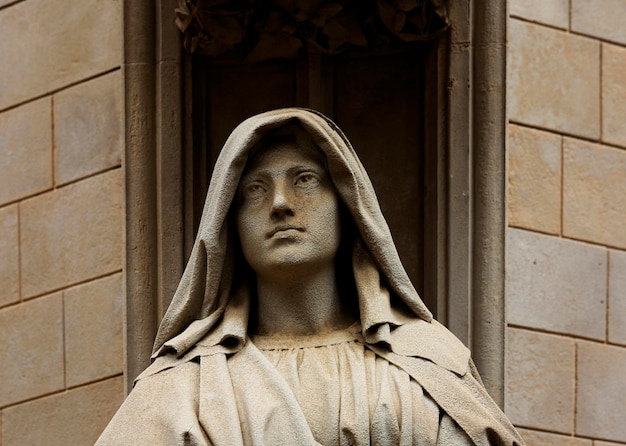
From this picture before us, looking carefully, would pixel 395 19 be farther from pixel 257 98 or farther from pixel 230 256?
pixel 230 256

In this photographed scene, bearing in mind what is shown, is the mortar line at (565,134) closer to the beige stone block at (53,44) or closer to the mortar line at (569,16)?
the mortar line at (569,16)

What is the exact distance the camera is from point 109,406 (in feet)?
41.9

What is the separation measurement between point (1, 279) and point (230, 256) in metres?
1.90

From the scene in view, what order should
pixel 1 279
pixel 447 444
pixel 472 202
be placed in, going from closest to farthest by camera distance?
pixel 447 444
pixel 472 202
pixel 1 279

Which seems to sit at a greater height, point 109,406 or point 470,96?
point 470,96

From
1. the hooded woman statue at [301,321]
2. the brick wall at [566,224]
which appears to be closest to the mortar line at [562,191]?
the brick wall at [566,224]

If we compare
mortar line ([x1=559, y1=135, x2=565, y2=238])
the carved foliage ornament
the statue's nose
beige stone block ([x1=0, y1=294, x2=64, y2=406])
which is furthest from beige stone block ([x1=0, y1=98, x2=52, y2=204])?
the statue's nose

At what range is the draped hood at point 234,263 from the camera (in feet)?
37.3

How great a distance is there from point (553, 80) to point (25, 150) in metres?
1.61

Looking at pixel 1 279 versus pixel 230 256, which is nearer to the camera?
pixel 230 256

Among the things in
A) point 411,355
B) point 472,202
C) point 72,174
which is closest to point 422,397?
point 411,355

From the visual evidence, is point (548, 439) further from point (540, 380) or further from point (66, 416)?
point (66, 416)

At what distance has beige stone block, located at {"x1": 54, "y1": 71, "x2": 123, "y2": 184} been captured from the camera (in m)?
12.9

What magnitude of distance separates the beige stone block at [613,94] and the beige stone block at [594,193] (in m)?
0.05
